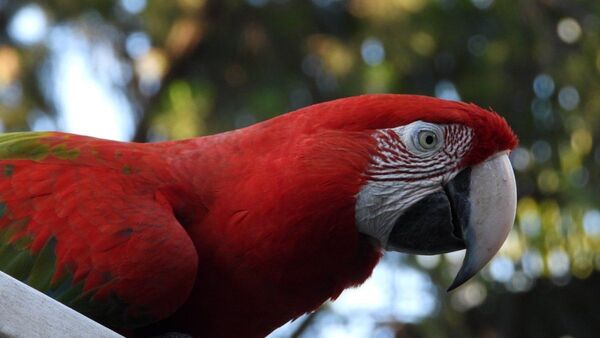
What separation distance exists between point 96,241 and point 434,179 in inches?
33.8

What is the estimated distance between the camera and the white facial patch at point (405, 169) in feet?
8.07

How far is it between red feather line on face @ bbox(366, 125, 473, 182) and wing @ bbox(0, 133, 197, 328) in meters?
0.53

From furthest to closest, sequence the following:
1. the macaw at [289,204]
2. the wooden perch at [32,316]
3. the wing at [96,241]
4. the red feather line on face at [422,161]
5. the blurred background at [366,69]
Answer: the blurred background at [366,69], the red feather line on face at [422,161], the macaw at [289,204], the wing at [96,241], the wooden perch at [32,316]

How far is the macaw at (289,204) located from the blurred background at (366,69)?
3115 mm

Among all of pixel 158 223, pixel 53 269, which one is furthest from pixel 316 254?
pixel 53 269

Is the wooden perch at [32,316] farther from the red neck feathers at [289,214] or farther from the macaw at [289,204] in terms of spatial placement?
the red neck feathers at [289,214]

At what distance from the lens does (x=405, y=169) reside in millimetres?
2488

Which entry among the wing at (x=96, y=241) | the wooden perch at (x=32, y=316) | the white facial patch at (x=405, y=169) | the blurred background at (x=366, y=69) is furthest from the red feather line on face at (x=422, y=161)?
the blurred background at (x=366, y=69)

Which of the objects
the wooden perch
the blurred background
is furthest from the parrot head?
the blurred background

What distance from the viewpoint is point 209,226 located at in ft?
8.05

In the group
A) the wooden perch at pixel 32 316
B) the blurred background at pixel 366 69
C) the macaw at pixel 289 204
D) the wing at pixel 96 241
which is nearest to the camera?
the wooden perch at pixel 32 316

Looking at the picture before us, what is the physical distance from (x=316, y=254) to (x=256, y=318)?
0.24 metres

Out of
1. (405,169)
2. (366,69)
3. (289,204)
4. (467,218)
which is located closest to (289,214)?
(289,204)

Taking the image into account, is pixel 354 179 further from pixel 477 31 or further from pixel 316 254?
pixel 477 31
